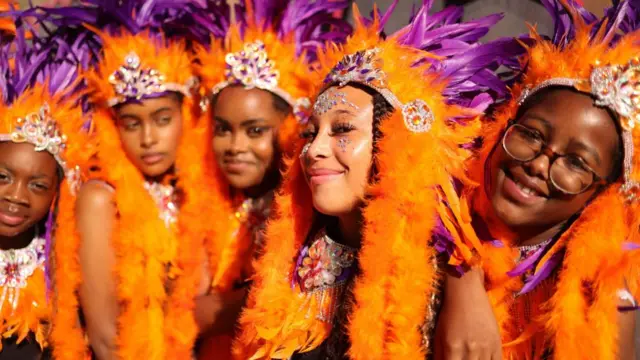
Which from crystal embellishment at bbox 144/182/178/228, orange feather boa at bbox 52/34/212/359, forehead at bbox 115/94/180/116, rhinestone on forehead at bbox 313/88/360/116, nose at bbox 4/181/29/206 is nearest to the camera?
rhinestone on forehead at bbox 313/88/360/116

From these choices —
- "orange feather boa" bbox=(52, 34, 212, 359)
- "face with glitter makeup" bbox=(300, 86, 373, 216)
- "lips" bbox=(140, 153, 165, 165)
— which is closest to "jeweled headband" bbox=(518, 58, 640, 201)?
"face with glitter makeup" bbox=(300, 86, 373, 216)

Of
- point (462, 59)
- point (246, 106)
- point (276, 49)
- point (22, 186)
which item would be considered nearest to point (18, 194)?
point (22, 186)

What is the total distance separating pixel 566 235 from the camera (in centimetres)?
220

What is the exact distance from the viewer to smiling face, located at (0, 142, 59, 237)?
311 cm

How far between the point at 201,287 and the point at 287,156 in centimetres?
97

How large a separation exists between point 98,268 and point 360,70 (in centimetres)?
172

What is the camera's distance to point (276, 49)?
10.5ft

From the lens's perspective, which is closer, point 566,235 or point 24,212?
point 566,235

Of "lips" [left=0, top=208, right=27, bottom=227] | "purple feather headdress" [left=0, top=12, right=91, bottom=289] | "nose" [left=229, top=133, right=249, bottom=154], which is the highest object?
"purple feather headdress" [left=0, top=12, right=91, bottom=289]

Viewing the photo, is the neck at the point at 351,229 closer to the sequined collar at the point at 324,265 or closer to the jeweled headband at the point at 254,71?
the sequined collar at the point at 324,265

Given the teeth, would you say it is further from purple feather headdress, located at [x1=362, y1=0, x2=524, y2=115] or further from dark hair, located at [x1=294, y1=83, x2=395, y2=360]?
dark hair, located at [x1=294, y1=83, x2=395, y2=360]

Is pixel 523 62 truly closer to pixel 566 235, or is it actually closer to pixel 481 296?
pixel 566 235

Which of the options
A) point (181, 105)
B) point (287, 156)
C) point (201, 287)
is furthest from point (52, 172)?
point (287, 156)

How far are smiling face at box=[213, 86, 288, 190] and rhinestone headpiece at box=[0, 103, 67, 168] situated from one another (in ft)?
2.71
